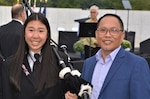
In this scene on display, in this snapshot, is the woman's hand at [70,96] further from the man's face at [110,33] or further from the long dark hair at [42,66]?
the man's face at [110,33]

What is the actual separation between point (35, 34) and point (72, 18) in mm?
12524

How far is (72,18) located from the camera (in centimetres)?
1503

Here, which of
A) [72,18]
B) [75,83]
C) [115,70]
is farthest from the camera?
[72,18]

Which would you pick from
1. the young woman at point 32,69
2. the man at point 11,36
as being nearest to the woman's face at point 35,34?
the young woman at point 32,69

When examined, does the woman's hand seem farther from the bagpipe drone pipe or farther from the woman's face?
the woman's face

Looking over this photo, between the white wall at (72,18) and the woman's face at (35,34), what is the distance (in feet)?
37.8

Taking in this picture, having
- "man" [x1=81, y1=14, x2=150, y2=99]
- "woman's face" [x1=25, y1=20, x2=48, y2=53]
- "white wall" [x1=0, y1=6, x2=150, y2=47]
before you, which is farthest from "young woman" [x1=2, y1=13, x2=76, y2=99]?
"white wall" [x1=0, y1=6, x2=150, y2=47]

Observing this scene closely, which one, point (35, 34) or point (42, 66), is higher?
point (35, 34)

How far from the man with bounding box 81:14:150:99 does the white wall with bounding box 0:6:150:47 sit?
11694mm

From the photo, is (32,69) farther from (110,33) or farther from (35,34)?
(110,33)

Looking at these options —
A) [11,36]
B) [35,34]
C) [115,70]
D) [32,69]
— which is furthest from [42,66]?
[11,36]

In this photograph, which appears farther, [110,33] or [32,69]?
[32,69]

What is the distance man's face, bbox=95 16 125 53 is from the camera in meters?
2.39

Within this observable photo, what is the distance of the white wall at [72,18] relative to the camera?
1477cm
